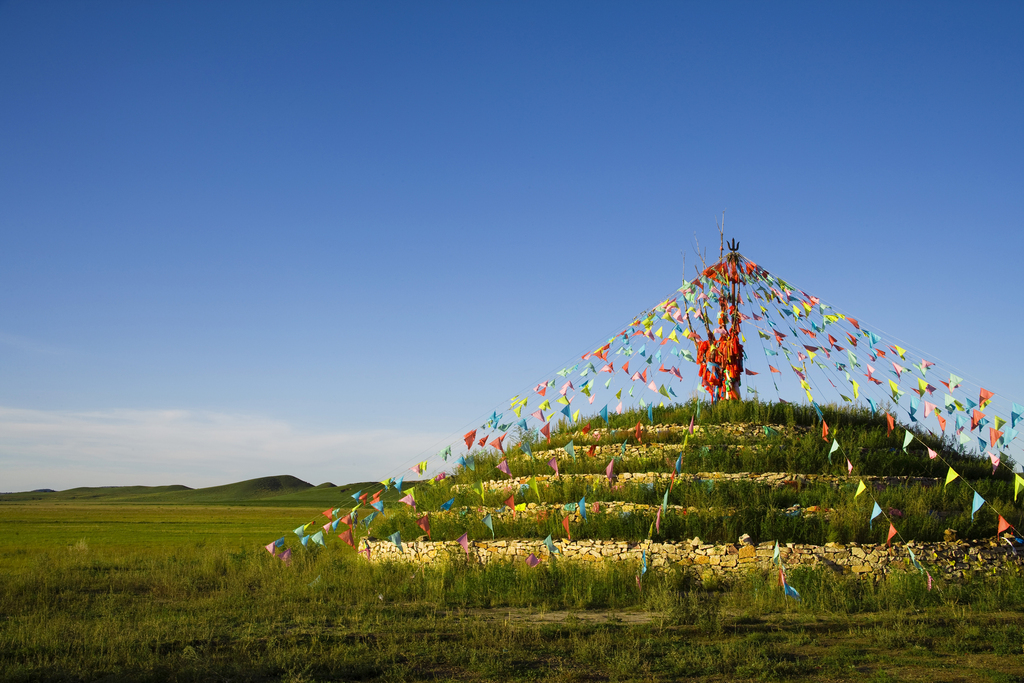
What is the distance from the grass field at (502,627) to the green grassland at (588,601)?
0.15 ft

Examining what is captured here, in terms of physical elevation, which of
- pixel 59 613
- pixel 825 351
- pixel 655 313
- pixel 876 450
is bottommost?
pixel 59 613

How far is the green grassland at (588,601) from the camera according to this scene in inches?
343

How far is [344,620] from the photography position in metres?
11.9

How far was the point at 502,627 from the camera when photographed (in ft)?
35.2

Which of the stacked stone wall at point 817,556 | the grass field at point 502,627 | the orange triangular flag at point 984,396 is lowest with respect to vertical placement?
the grass field at point 502,627

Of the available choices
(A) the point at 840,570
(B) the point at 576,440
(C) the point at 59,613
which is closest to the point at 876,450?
(A) the point at 840,570

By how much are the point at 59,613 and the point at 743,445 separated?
1541 centimetres

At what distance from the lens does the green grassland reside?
343 inches

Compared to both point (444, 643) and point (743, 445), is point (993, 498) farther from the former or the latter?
point (444, 643)

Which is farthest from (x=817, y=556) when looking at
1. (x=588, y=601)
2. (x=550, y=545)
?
(x=550, y=545)

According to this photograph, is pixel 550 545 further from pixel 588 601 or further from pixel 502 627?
pixel 502 627

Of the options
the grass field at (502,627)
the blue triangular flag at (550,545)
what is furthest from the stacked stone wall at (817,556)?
the blue triangular flag at (550,545)

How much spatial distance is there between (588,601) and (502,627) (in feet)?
9.49

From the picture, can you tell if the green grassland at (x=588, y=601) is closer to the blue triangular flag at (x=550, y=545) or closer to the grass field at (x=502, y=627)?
the grass field at (x=502, y=627)
